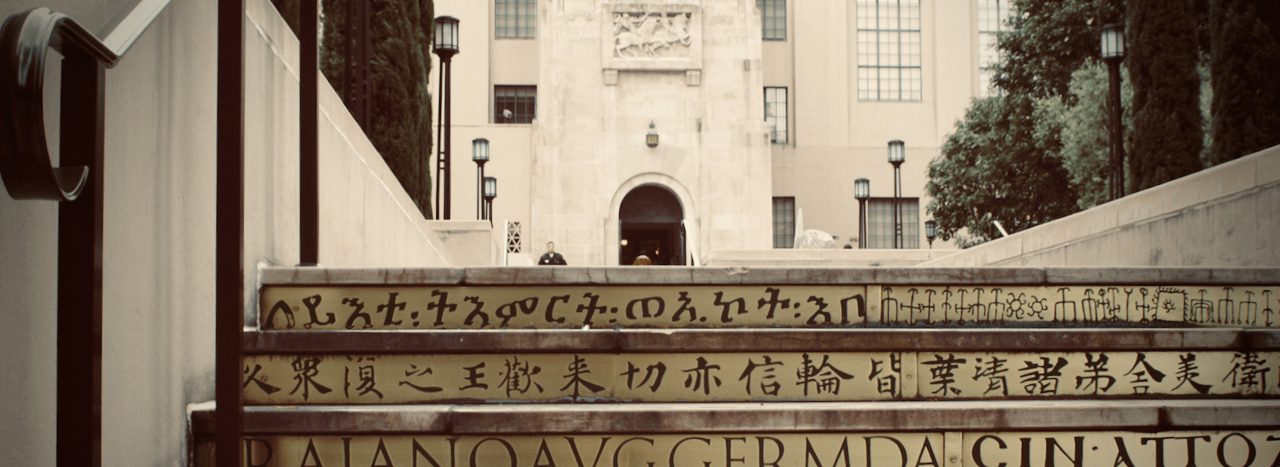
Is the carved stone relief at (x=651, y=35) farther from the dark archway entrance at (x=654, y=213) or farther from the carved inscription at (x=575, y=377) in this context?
the carved inscription at (x=575, y=377)

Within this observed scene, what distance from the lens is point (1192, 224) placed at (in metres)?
6.11

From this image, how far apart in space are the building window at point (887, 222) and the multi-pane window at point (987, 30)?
16.6ft

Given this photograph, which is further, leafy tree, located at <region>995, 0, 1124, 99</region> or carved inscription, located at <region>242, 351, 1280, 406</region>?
leafy tree, located at <region>995, 0, 1124, 99</region>

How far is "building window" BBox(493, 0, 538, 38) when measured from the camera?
3045 cm

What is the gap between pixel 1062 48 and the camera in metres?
21.8

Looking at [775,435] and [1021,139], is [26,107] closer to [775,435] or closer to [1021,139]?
[775,435]

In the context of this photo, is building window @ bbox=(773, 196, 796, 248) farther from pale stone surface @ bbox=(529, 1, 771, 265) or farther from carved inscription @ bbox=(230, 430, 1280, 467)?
carved inscription @ bbox=(230, 430, 1280, 467)

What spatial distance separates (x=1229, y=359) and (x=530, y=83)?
91.8ft

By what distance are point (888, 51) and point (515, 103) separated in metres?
14.2

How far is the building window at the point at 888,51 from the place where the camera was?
106 feet

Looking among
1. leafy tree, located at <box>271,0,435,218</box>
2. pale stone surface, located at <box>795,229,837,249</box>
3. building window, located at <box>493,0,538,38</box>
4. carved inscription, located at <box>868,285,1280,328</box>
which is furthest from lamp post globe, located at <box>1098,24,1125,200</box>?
building window, located at <box>493,0,538,38</box>

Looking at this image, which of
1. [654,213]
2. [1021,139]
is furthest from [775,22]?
[1021,139]

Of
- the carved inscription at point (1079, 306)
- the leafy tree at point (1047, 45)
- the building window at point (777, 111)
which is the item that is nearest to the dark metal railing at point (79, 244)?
the carved inscription at point (1079, 306)

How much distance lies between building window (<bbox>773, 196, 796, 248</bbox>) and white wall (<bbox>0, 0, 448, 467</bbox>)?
90.1ft
